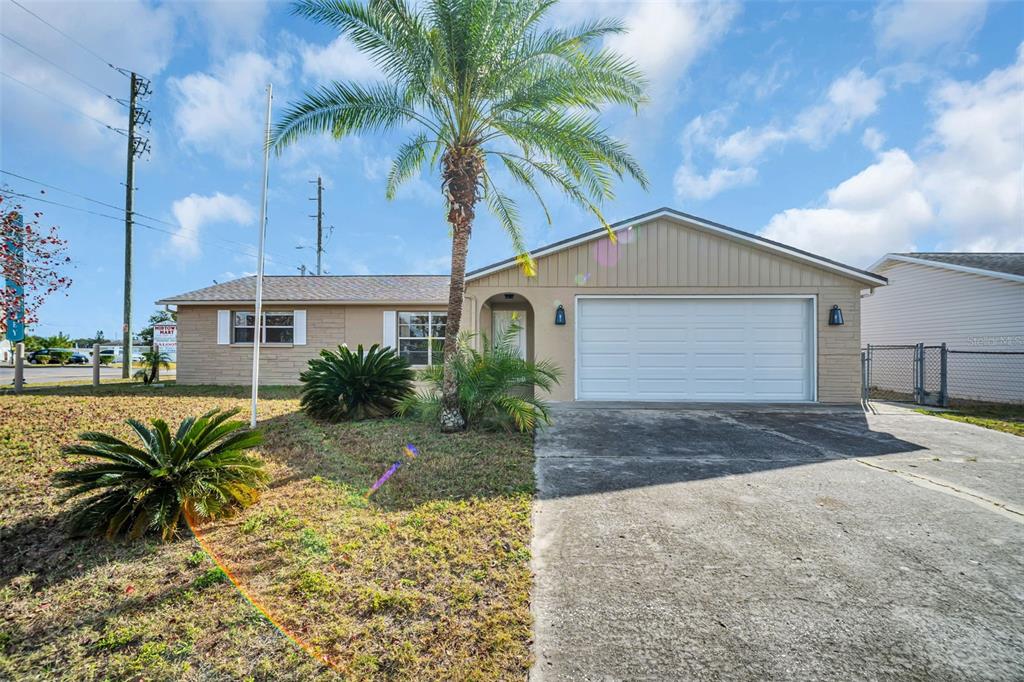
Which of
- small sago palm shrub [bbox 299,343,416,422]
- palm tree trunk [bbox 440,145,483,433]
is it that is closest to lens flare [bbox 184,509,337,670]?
palm tree trunk [bbox 440,145,483,433]

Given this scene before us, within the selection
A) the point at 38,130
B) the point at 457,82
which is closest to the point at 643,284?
the point at 457,82

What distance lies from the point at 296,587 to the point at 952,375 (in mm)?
16169

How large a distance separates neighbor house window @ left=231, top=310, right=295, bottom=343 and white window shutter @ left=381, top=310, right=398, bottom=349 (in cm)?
298

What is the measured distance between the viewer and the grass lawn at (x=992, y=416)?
708cm

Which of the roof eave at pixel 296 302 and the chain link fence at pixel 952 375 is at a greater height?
the roof eave at pixel 296 302

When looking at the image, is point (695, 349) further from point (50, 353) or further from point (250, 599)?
point (50, 353)

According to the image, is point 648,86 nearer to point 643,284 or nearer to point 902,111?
point 643,284

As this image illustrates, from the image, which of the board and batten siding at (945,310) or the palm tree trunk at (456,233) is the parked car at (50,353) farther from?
the board and batten siding at (945,310)

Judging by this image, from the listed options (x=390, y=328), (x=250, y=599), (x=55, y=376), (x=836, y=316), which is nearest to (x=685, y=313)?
(x=836, y=316)

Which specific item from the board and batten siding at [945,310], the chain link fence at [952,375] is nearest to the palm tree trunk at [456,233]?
the chain link fence at [952,375]

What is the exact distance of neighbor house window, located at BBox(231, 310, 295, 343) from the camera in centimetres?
1325

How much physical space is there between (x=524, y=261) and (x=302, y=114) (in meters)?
4.51

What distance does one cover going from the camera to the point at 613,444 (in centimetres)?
571

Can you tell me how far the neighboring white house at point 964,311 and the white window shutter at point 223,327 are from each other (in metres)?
17.8
